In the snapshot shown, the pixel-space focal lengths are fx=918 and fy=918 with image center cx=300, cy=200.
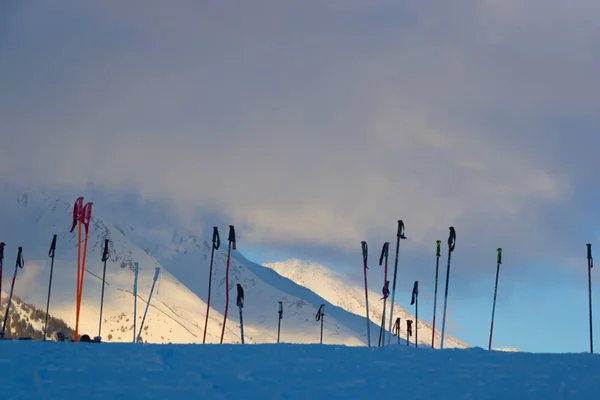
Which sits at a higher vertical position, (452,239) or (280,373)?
(452,239)

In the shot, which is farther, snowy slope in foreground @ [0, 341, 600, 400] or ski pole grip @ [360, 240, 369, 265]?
ski pole grip @ [360, 240, 369, 265]

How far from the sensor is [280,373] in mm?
24031

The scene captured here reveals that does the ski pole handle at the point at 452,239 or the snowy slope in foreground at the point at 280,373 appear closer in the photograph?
the snowy slope in foreground at the point at 280,373

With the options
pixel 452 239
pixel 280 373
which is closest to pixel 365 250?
pixel 452 239

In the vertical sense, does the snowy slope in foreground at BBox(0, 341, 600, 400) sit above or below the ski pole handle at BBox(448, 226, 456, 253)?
below

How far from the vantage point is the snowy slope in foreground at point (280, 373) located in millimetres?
21938

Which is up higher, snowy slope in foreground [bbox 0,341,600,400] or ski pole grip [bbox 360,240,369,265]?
ski pole grip [bbox 360,240,369,265]

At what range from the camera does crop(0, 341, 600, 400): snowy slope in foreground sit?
Result: 72.0 feet

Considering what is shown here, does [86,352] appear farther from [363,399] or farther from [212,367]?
[363,399]

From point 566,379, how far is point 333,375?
20.7 ft

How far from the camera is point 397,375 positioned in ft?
80.5

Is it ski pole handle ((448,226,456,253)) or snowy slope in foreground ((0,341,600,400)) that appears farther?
ski pole handle ((448,226,456,253))

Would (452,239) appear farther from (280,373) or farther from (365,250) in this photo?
(280,373)

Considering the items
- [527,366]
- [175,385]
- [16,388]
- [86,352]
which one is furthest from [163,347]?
[527,366]
